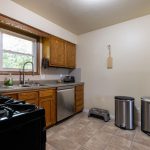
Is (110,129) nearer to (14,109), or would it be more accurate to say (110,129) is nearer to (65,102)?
(65,102)

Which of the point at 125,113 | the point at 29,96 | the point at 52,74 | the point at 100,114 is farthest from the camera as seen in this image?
the point at 52,74

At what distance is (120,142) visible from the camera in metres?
2.11

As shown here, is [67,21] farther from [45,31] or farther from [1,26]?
[1,26]

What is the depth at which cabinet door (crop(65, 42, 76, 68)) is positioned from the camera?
143 inches

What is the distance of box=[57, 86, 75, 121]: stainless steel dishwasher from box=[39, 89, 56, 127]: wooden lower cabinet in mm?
136

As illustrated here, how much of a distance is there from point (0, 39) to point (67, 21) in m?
1.56

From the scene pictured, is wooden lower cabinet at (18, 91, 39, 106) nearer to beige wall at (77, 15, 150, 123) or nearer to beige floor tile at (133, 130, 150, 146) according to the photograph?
beige wall at (77, 15, 150, 123)

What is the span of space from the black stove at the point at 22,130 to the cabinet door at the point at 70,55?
2932 millimetres

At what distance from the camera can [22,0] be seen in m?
2.23

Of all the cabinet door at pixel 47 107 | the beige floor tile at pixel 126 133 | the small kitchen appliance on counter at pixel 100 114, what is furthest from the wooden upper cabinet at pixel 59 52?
the beige floor tile at pixel 126 133

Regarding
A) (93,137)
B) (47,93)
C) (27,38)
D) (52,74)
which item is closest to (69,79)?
(52,74)

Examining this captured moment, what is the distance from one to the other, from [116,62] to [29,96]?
224cm

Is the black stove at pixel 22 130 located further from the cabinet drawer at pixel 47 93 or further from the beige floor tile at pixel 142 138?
the beige floor tile at pixel 142 138

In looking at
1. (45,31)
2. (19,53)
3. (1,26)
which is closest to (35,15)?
(45,31)
